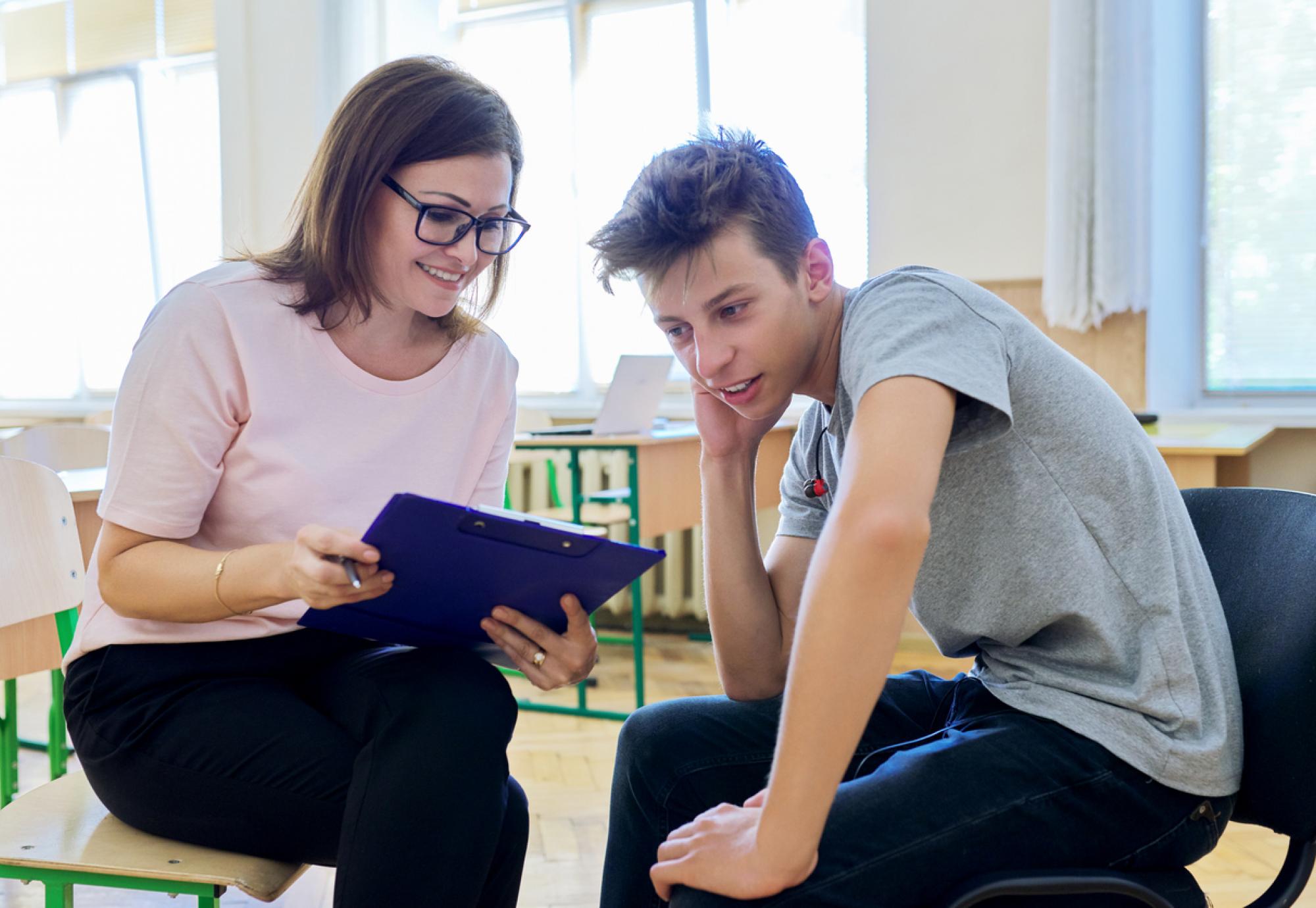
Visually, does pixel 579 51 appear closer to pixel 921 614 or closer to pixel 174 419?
pixel 174 419

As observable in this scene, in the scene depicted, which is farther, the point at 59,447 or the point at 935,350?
the point at 59,447

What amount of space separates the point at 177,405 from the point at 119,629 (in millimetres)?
236

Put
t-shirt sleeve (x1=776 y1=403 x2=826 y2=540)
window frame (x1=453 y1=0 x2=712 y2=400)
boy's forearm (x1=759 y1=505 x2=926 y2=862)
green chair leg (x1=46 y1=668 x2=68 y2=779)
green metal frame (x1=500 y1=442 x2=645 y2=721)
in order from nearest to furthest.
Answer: boy's forearm (x1=759 y1=505 x2=926 y2=862) < t-shirt sleeve (x1=776 y1=403 x2=826 y2=540) < green chair leg (x1=46 y1=668 x2=68 y2=779) < green metal frame (x1=500 y1=442 x2=645 y2=721) < window frame (x1=453 y1=0 x2=712 y2=400)

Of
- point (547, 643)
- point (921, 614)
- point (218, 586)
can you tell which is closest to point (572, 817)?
point (547, 643)

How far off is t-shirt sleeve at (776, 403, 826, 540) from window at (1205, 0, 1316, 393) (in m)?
3.22

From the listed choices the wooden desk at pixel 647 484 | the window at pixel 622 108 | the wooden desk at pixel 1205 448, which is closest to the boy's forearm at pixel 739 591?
the wooden desk at pixel 1205 448

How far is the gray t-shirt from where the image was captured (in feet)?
2.86

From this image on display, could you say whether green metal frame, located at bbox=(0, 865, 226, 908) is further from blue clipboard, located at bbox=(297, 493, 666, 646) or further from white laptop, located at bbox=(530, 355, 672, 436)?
white laptop, located at bbox=(530, 355, 672, 436)

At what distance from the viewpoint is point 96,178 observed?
595 centimetres

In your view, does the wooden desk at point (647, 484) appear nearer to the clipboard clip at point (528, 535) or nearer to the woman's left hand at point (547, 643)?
the woman's left hand at point (547, 643)

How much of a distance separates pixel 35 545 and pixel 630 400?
2.35 m

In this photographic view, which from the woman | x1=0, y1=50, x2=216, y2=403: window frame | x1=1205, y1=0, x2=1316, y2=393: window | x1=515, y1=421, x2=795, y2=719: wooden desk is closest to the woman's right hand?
the woman

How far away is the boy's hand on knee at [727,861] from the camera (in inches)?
30.6

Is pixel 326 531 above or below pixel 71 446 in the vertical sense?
above
